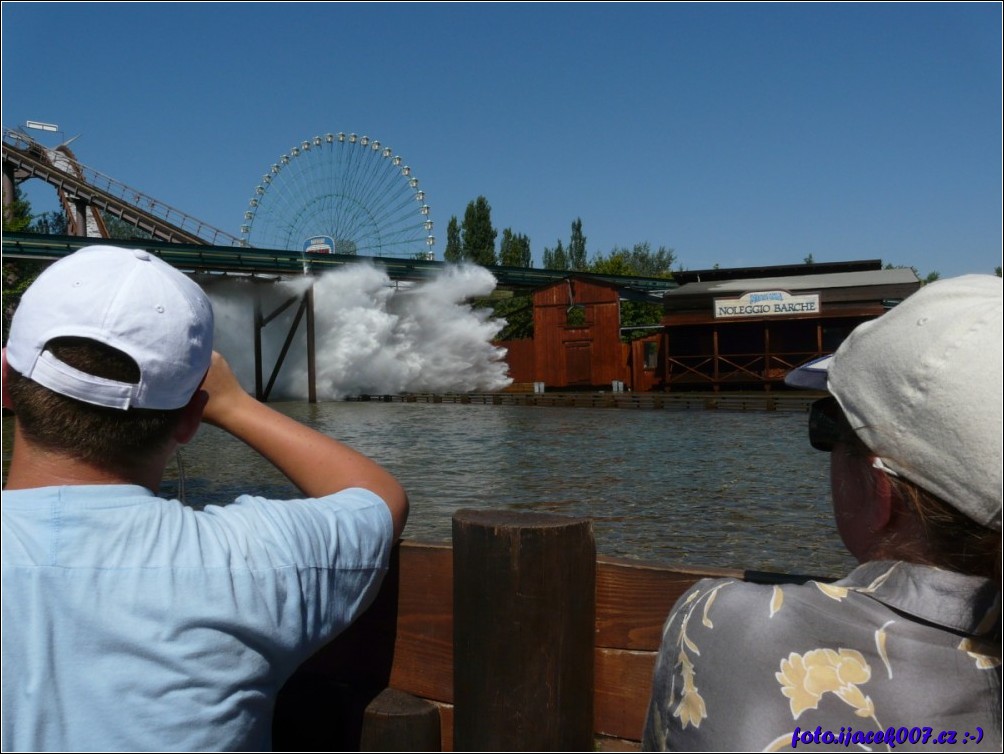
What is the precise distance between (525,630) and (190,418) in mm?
795

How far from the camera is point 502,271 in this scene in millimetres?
40312

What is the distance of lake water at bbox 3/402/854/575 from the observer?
6371 mm

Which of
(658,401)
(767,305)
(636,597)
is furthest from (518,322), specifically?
(636,597)

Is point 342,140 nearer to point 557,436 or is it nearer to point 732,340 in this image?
point 732,340

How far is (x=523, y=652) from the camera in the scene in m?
1.82

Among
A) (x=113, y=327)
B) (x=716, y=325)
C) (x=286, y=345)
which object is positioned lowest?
(x=113, y=327)

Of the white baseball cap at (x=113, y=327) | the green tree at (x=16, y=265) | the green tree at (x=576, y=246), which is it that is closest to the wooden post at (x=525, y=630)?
the white baseball cap at (x=113, y=327)

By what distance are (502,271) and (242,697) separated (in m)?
39.4

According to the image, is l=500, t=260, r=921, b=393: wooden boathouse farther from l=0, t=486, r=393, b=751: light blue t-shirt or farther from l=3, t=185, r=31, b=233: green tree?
l=0, t=486, r=393, b=751: light blue t-shirt

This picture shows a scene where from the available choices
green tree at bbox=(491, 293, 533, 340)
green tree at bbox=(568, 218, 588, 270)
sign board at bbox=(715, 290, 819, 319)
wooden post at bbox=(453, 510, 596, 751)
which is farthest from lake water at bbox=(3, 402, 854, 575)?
green tree at bbox=(568, 218, 588, 270)

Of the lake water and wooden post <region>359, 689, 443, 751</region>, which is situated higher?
wooden post <region>359, 689, 443, 751</region>

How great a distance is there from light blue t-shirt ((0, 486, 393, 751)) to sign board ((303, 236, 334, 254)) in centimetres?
3412

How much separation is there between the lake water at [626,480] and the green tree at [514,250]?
52.6 metres

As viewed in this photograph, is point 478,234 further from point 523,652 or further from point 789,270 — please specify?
point 523,652
